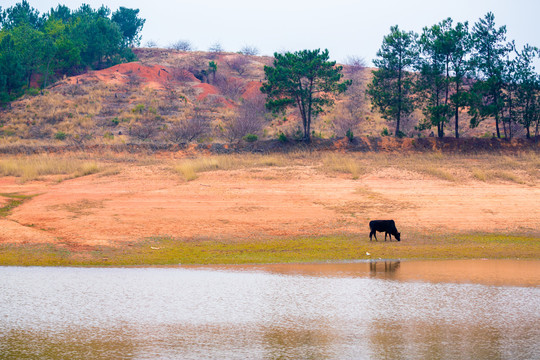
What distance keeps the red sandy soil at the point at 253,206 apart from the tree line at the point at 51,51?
3631cm

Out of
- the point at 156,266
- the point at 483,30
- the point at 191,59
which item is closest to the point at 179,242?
the point at 156,266

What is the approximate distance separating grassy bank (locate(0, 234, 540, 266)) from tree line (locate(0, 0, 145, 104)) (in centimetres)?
4914

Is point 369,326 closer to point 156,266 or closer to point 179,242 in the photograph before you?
point 156,266

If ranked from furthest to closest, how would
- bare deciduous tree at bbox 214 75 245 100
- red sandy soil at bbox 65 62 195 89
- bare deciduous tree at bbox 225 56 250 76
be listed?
bare deciduous tree at bbox 225 56 250 76
bare deciduous tree at bbox 214 75 245 100
red sandy soil at bbox 65 62 195 89

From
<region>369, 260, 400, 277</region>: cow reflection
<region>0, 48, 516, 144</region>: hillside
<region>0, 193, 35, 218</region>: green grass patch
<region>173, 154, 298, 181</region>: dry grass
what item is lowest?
<region>369, 260, 400, 277</region>: cow reflection

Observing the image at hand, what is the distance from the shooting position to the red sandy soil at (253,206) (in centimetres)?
2094

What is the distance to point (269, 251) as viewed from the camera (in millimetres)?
18625

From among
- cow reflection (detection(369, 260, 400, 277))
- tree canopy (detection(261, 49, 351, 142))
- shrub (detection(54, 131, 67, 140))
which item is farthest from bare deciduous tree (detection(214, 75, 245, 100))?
cow reflection (detection(369, 260, 400, 277))

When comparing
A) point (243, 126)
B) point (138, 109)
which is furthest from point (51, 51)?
point (243, 126)

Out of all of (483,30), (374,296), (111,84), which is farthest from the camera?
(111,84)

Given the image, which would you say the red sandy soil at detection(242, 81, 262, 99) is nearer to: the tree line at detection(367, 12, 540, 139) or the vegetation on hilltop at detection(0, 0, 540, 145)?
the vegetation on hilltop at detection(0, 0, 540, 145)

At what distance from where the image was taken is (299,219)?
894 inches

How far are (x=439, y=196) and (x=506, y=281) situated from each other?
11921 millimetres

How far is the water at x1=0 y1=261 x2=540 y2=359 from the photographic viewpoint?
959 cm
